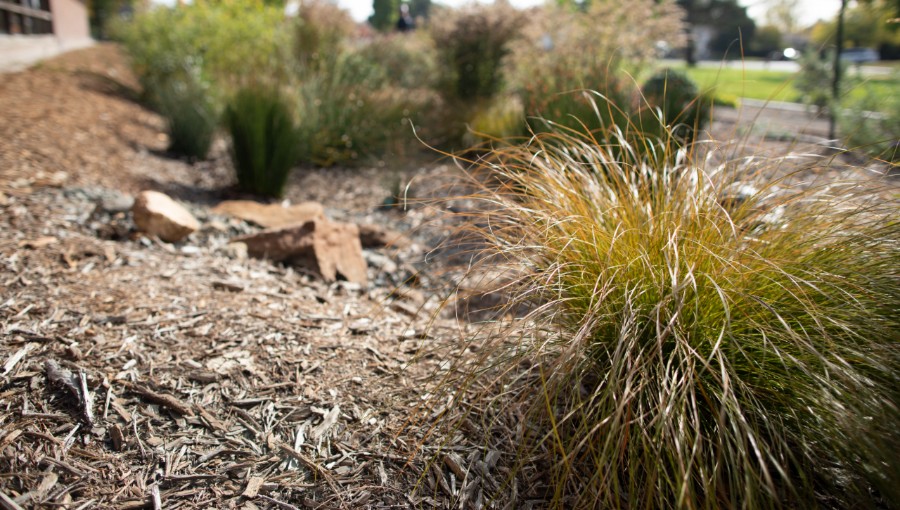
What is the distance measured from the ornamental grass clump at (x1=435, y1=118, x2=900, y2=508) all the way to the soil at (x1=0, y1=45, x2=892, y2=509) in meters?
0.25

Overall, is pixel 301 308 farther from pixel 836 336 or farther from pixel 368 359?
pixel 836 336

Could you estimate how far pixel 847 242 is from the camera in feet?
5.61

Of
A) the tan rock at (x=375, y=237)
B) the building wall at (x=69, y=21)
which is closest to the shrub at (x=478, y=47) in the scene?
the tan rock at (x=375, y=237)

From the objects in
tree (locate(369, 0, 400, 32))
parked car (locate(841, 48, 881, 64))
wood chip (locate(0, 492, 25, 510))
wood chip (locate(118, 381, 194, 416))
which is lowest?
wood chip (locate(0, 492, 25, 510))

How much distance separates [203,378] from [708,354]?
1.62m

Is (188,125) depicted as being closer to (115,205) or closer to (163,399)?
(115,205)

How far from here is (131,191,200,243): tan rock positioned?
332 centimetres

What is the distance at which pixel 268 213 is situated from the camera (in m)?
4.20

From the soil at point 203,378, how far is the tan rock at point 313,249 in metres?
0.12

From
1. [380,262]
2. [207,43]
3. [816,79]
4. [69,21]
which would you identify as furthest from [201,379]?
[69,21]

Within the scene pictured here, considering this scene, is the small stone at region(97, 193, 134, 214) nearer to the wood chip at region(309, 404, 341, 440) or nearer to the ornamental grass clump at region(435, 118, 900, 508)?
the wood chip at region(309, 404, 341, 440)

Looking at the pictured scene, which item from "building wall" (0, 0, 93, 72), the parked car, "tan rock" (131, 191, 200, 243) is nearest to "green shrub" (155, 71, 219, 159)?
"tan rock" (131, 191, 200, 243)

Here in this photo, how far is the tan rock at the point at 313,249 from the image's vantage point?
3332 millimetres

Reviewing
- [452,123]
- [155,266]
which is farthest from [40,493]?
[452,123]
